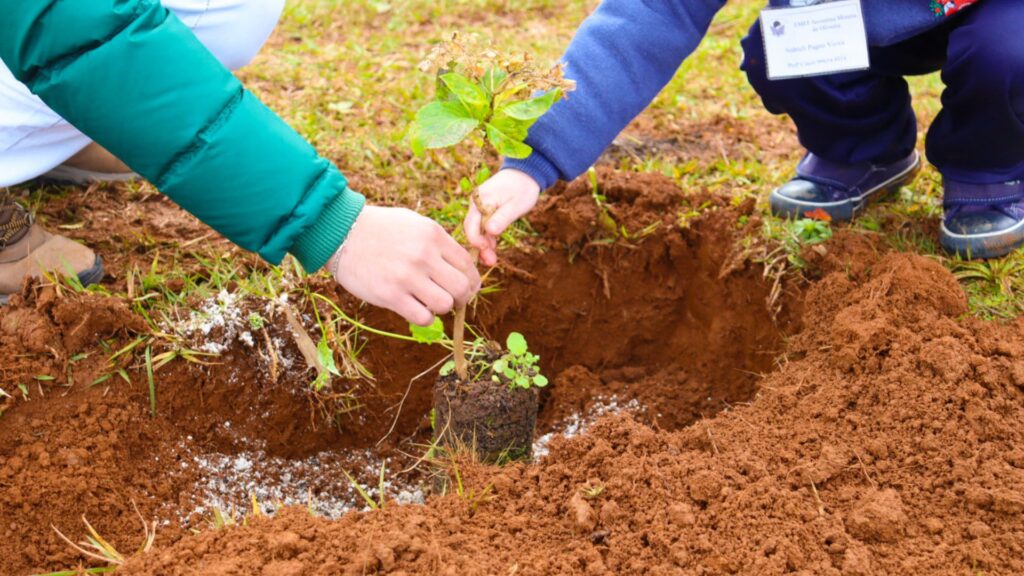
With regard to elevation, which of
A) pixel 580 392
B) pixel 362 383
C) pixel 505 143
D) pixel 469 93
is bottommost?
pixel 580 392

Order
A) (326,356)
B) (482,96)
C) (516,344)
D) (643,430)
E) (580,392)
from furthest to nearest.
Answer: (580,392) < (326,356) < (516,344) < (643,430) < (482,96)

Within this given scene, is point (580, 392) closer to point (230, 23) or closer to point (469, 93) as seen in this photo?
point (469, 93)

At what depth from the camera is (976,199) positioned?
7.70ft

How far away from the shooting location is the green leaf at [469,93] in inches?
60.6

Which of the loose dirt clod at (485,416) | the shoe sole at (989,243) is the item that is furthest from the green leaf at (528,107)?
the shoe sole at (989,243)

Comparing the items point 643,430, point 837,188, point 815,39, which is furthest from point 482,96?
point 837,188

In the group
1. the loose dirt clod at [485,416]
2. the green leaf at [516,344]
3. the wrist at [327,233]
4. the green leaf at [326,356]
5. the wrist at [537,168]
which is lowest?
the loose dirt clod at [485,416]

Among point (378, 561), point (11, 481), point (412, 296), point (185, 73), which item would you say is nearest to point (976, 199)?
point (412, 296)

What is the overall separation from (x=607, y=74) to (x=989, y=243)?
43.6 inches

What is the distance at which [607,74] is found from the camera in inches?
82.5

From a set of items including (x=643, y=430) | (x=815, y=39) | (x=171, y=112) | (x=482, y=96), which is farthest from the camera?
(x=815, y=39)

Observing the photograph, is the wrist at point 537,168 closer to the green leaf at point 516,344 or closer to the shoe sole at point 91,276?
the green leaf at point 516,344

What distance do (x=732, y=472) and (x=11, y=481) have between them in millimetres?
1437

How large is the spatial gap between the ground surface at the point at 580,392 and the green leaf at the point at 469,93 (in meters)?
0.68
